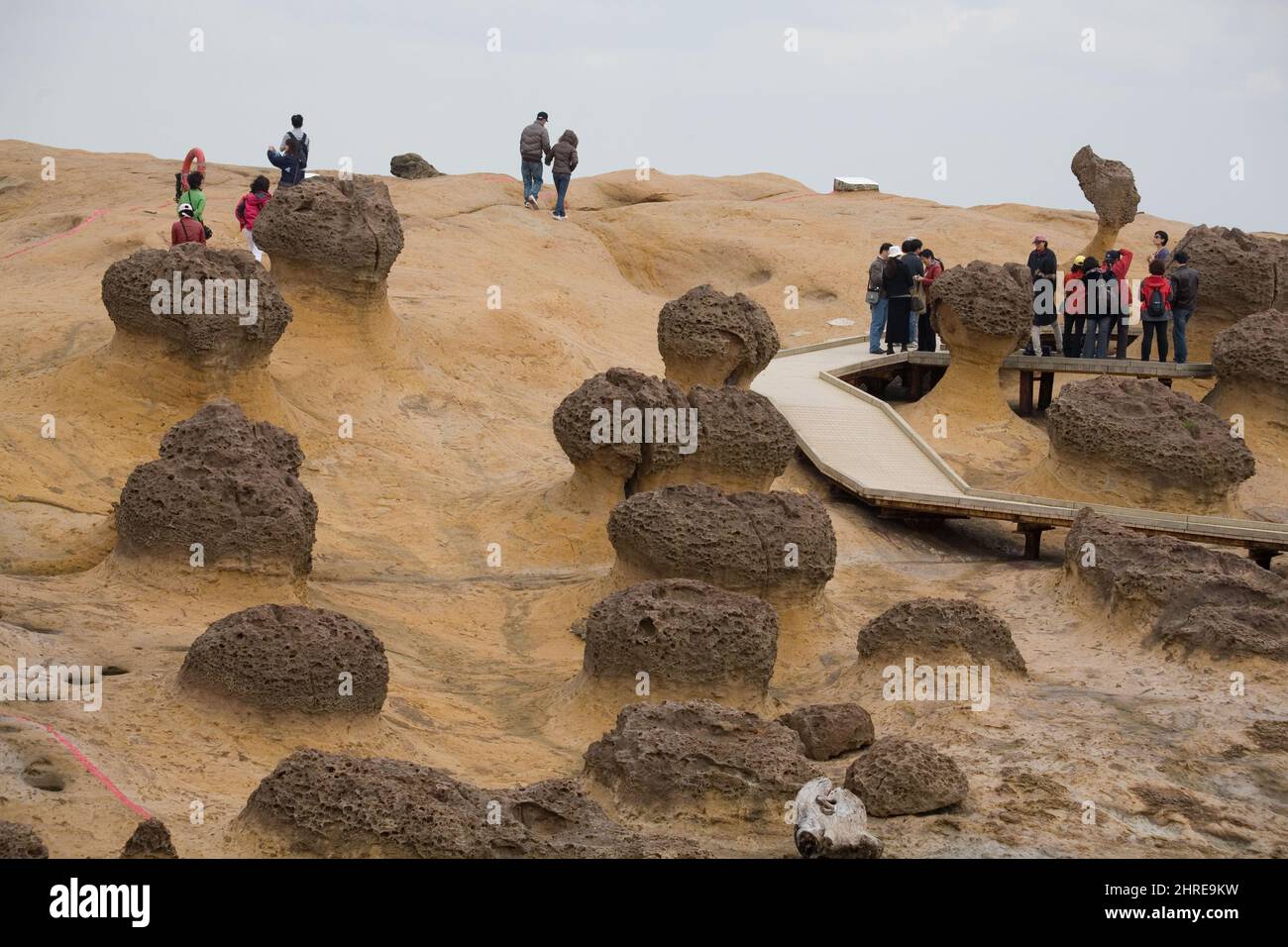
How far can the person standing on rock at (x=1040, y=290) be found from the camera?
1817 cm

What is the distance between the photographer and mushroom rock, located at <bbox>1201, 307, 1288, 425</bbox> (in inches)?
672

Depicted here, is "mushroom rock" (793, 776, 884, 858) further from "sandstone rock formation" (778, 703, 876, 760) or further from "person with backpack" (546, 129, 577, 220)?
"person with backpack" (546, 129, 577, 220)

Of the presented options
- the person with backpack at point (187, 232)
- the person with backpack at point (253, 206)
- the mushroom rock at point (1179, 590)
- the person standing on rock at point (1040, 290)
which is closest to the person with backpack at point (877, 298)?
the person standing on rock at point (1040, 290)

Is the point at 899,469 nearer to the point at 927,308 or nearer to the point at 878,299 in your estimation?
the point at 927,308

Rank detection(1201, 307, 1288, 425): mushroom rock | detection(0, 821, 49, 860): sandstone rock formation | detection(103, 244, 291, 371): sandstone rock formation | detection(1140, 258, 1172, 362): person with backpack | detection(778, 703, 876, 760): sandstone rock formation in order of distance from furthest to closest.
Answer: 1. detection(1140, 258, 1172, 362): person with backpack
2. detection(1201, 307, 1288, 425): mushroom rock
3. detection(103, 244, 291, 371): sandstone rock formation
4. detection(778, 703, 876, 760): sandstone rock formation
5. detection(0, 821, 49, 860): sandstone rock formation

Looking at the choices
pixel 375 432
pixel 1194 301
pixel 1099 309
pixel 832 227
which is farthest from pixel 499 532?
pixel 832 227

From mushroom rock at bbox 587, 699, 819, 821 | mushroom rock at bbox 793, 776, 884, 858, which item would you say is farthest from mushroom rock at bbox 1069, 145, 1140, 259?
mushroom rock at bbox 793, 776, 884, 858

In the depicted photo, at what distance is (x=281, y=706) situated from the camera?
28.8ft

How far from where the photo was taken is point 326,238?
15.3 meters

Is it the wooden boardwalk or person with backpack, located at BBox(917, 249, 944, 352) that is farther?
person with backpack, located at BBox(917, 249, 944, 352)

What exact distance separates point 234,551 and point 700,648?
2.65m

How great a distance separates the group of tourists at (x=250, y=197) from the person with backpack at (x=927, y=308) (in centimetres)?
597

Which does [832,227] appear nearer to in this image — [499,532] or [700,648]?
[499,532]

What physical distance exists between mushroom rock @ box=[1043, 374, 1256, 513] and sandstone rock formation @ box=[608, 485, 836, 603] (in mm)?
3836
